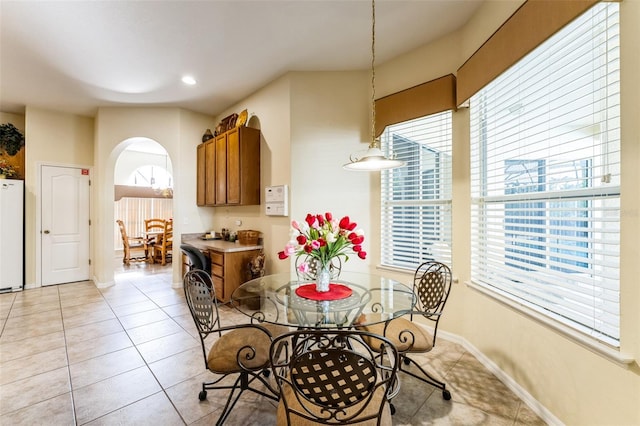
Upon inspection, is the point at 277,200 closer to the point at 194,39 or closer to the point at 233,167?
the point at 233,167

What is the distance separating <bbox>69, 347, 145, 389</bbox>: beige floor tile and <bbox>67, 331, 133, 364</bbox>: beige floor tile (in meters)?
0.08

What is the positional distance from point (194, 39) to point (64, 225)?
13.8 ft

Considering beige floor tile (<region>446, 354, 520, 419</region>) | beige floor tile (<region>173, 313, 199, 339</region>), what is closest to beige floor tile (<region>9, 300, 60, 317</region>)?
beige floor tile (<region>173, 313, 199, 339</region>)

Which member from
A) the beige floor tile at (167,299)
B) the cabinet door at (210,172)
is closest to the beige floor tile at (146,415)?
the beige floor tile at (167,299)

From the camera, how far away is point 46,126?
4.55 m

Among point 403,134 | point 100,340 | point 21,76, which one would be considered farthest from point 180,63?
point 100,340

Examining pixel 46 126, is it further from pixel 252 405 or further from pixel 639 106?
pixel 639 106

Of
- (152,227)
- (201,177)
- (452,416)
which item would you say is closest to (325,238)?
(452,416)

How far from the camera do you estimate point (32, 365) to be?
2.26 meters

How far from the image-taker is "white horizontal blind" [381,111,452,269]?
2.75 m

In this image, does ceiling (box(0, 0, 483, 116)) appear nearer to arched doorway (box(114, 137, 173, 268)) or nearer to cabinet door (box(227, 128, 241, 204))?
cabinet door (box(227, 128, 241, 204))

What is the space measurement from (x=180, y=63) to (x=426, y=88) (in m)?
2.78

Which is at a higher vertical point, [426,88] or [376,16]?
[376,16]

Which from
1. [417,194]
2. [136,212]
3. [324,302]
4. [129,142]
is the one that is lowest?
[324,302]
